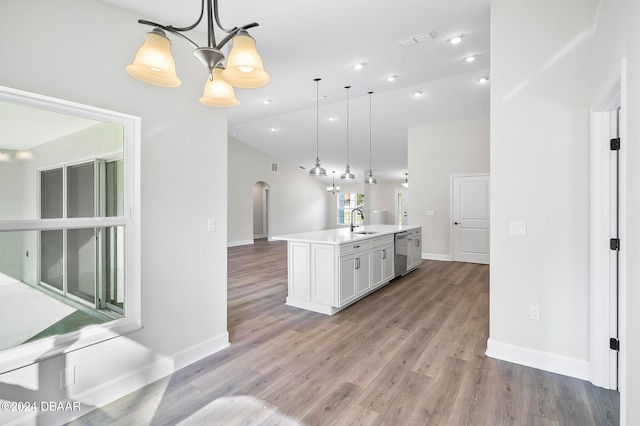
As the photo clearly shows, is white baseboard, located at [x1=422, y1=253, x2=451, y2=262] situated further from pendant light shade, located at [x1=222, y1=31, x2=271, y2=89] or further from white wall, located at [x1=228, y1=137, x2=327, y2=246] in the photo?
pendant light shade, located at [x1=222, y1=31, x2=271, y2=89]

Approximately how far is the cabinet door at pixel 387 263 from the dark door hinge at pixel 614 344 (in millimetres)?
2768

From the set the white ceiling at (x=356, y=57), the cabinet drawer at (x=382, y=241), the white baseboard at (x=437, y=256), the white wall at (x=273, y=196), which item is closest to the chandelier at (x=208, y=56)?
the white ceiling at (x=356, y=57)

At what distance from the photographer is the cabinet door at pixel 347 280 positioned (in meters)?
3.74

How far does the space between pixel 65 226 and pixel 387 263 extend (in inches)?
159

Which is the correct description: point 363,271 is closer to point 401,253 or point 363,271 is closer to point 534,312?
point 401,253

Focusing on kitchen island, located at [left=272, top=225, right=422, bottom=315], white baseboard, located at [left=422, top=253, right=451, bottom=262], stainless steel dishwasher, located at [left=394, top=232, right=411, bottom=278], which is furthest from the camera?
white baseboard, located at [left=422, top=253, right=451, bottom=262]

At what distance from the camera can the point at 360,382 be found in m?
2.35

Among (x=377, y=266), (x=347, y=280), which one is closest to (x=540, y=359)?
(x=347, y=280)

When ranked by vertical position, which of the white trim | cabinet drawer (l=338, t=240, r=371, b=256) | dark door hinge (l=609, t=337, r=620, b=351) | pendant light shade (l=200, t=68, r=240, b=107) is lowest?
the white trim

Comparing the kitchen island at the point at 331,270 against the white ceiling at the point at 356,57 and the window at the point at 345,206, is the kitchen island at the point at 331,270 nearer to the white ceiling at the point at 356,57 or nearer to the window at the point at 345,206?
the white ceiling at the point at 356,57

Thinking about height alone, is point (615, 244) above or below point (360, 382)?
above

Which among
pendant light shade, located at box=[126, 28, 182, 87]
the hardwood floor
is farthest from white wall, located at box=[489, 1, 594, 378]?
pendant light shade, located at box=[126, 28, 182, 87]

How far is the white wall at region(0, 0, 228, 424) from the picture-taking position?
1819mm

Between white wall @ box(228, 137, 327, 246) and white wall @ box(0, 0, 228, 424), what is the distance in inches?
276
